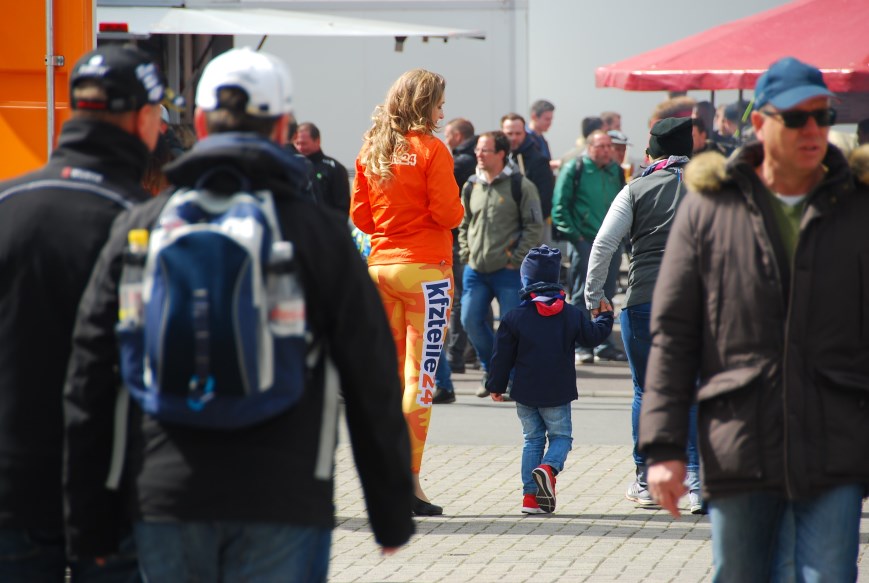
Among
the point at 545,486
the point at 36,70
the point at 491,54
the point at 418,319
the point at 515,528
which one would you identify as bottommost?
the point at 515,528

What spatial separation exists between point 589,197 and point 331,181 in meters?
2.98

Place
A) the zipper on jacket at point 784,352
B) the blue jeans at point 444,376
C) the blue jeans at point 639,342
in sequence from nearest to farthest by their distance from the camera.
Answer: the zipper on jacket at point 784,352
the blue jeans at point 639,342
the blue jeans at point 444,376

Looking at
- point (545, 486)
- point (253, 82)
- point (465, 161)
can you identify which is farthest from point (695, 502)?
point (465, 161)

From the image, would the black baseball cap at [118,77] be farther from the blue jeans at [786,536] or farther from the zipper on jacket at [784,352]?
the blue jeans at [786,536]

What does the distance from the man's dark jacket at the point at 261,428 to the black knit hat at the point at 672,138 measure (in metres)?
3.99

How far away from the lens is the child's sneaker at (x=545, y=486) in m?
6.61

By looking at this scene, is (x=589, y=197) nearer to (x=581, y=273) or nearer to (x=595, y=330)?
(x=581, y=273)

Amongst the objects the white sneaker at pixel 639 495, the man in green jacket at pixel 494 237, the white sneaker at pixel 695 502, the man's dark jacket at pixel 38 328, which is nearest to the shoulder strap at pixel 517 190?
the man in green jacket at pixel 494 237

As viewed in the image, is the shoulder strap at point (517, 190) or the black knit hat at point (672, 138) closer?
the black knit hat at point (672, 138)

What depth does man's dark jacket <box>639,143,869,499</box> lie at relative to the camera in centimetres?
339

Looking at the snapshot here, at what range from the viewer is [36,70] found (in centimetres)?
602

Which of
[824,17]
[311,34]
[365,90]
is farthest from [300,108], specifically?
[824,17]

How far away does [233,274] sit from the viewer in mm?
2744

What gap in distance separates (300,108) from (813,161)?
12.7 metres
